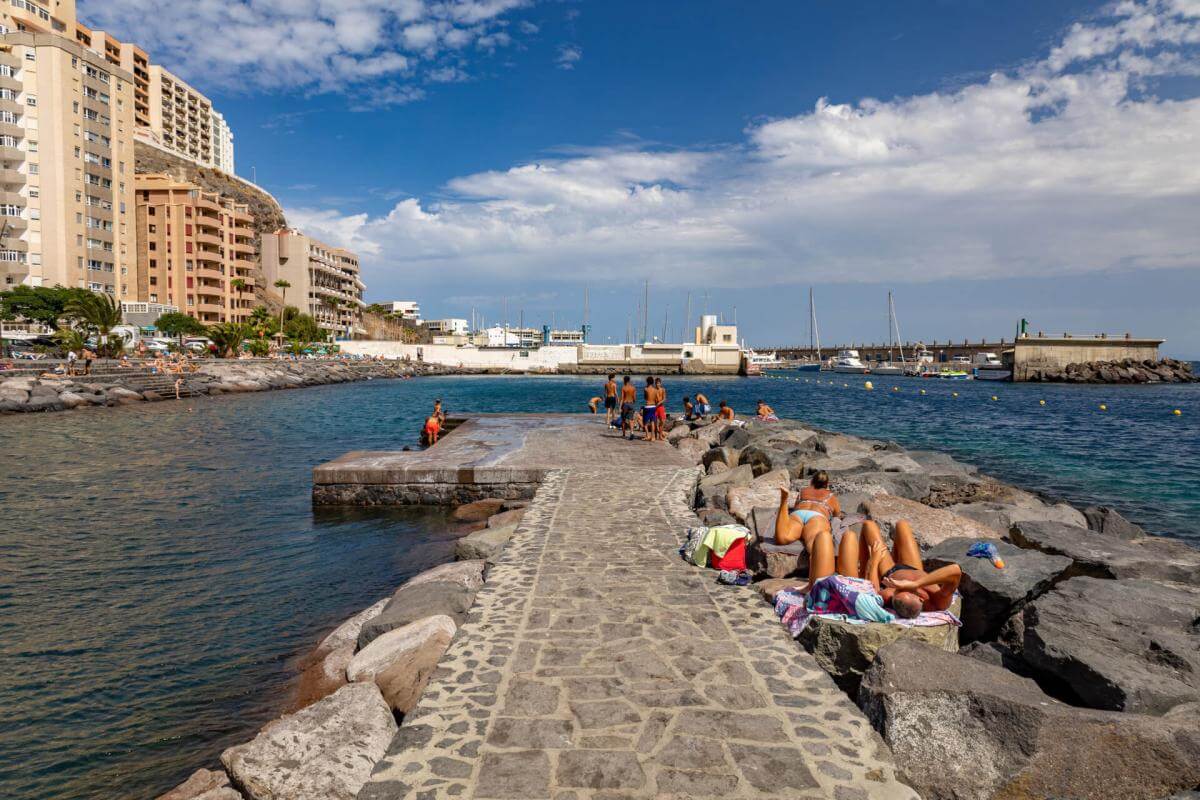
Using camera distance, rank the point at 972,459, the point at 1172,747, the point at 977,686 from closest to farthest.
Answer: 1. the point at 1172,747
2. the point at 977,686
3. the point at 972,459

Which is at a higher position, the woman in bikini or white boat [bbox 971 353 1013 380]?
white boat [bbox 971 353 1013 380]

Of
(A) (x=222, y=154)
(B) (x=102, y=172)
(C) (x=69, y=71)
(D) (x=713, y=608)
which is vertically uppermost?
(A) (x=222, y=154)

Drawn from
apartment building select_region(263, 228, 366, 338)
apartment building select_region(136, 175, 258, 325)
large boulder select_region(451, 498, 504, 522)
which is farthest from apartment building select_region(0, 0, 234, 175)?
large boulder select_region(451, 498, 504, 522)

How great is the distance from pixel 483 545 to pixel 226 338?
7629 cm

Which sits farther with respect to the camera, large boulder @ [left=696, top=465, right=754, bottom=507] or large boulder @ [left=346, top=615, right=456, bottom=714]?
large boulder @ [left=696, top=465, right=754, bottom=507]

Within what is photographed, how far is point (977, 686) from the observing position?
468 centimetres

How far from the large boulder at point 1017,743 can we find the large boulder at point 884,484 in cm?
750

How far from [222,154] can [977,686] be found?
175640mm

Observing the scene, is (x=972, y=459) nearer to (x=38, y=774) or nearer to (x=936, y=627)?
(x=936, y=627)

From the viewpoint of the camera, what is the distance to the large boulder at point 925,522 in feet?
30.9

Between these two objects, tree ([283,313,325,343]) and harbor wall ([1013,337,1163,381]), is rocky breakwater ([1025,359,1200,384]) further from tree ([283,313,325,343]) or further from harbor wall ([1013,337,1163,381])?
tree ([283,313,325,343])

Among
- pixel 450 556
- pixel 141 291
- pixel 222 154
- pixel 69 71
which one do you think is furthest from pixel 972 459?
pixel 222 154

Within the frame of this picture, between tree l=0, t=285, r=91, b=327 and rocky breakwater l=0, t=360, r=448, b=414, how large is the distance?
14.0m

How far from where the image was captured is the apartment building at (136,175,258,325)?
92000 millimetres
